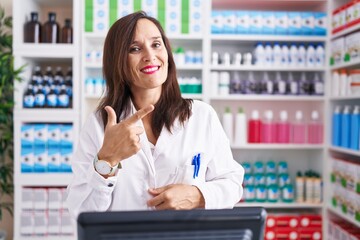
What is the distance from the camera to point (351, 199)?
10.3 ft

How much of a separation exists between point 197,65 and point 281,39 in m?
0.73

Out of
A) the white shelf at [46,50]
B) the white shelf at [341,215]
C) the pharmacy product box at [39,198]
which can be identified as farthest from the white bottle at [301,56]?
the pharmacy product box at [39,198]

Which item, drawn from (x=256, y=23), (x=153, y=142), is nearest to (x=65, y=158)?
(x=256, y=23)

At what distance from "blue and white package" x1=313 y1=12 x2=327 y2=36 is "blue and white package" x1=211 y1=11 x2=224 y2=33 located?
0.80 meters

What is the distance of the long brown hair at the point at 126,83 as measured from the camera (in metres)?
1.41

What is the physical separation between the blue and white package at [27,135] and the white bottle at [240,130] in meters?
1.66

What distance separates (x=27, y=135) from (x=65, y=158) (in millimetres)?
345

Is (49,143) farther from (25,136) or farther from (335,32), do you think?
(335,32)

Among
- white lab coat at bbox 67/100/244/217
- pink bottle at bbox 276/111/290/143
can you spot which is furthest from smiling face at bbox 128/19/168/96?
pink bottle at bbox 276/111/290/143

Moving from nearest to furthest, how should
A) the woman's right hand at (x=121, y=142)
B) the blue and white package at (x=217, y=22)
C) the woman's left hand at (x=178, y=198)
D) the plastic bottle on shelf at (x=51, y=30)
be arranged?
the woman's right hand at (x=121, y=142) < the woman's left hand at (x=178, y=198) < the plastic bottle on shelf at (x=51, y=30) < the blue and white package at (x=217, y=22)

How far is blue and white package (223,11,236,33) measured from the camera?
350cm

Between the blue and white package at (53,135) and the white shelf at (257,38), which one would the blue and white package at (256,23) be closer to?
the white shelf at (257,38)

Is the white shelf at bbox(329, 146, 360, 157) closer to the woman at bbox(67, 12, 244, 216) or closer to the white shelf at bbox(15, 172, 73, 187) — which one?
the woman at bbox(67, 12, 244, 216)

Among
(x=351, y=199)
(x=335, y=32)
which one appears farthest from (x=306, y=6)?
(x=351, y=199)
